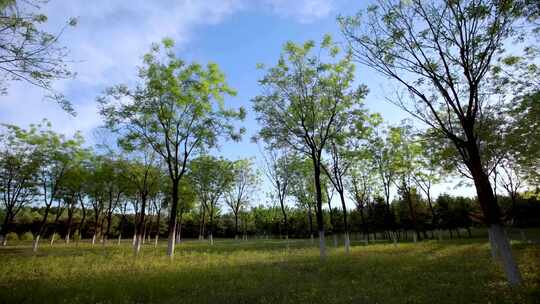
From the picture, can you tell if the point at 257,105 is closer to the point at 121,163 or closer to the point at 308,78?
the point at 308,78

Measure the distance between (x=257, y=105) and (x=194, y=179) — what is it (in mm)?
28025

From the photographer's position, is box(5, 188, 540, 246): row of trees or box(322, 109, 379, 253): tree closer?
box(322, 109, 379, 253): tree

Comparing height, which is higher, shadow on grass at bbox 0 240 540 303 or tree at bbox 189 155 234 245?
tree at bbox 189 155 234 245

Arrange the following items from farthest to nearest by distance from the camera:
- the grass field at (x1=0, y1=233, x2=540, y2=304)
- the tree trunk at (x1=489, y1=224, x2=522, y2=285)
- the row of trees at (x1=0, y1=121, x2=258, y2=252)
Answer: the row of trees at (x1=0, y1=121, x2=258, y2=252)
the tree trunk at (x1=489, y1=224, x2=522, y2=285)
the grass field at (x1=0, y1=233, x2=540, y2=304)

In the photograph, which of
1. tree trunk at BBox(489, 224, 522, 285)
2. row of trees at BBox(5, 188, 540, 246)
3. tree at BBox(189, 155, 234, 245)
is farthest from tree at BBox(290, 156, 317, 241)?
tree trunk at BBox(489, 224, 522, 285)

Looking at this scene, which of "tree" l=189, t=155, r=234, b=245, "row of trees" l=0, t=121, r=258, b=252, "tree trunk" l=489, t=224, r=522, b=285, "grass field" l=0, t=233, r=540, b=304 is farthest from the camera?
"tree" l=189, t=155, r=234, b=245

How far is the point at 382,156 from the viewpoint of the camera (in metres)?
34.3

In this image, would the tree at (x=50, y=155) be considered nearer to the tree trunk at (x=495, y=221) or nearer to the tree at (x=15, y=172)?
the tree at (x=15, y=172)

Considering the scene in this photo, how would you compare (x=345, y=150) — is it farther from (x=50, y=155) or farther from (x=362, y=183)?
(x=50, y=155)

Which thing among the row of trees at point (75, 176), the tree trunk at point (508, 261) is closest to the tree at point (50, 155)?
the row of trees at point (75, 176)

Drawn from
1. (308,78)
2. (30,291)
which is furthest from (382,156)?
(30,291)

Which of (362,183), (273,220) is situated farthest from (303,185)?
(273,220)

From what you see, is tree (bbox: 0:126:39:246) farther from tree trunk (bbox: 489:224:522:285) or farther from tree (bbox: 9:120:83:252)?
tree trunk (bbox: 489:224:522:285)

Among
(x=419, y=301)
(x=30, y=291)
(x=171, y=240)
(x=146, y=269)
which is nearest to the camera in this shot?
(x=419, y=301)
